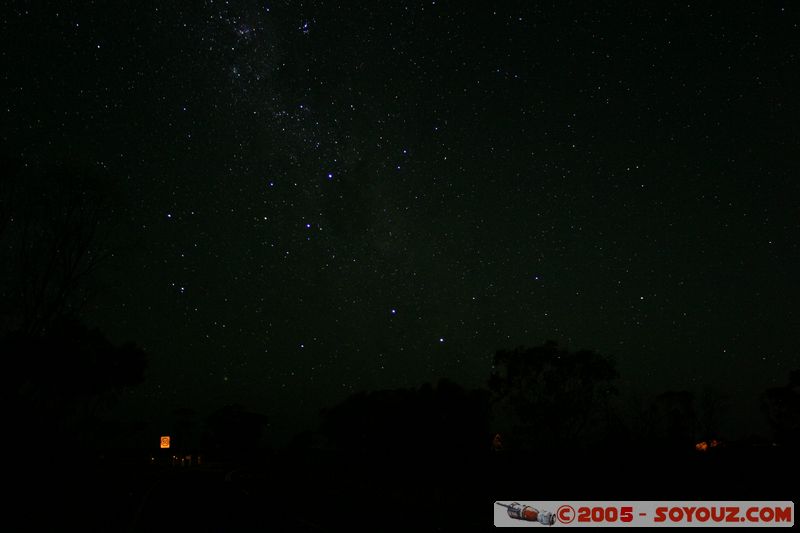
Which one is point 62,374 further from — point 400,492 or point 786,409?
point 786,409

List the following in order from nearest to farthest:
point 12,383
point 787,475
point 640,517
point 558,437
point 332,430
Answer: point 640,517 < point 787,475 < point 12,383 < point 558,437 < point 332,430

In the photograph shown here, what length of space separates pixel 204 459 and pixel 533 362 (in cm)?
6167

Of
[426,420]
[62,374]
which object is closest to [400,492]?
[62,374]

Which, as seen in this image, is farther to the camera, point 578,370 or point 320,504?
point 578,370

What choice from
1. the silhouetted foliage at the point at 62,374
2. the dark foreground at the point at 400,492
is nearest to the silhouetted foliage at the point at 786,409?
the dark foreground at the point at 400,492

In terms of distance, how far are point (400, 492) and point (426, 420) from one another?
153 feet

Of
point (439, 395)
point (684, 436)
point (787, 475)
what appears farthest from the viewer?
point (439, 395)

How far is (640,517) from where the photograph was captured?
1684cm

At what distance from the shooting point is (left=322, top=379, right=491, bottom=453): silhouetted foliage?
216ft

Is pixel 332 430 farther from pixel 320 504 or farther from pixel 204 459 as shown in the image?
pixel 320 504

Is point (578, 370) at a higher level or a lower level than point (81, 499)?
higher

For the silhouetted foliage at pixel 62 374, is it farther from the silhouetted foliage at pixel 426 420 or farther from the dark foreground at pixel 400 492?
the silhouetted foliage at pixel 426 420

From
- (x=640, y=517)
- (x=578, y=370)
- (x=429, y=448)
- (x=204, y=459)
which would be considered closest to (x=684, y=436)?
(x=578, y=370)

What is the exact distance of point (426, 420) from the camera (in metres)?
69.8
